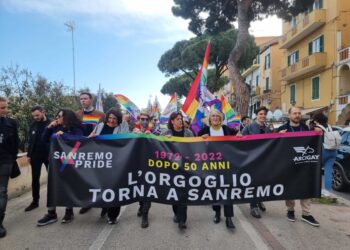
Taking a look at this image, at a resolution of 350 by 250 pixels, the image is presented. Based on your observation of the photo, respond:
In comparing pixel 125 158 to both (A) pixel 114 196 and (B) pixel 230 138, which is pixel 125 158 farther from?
(B) pixel 230 138

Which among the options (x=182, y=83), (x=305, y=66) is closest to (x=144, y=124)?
(x=305, y=66)

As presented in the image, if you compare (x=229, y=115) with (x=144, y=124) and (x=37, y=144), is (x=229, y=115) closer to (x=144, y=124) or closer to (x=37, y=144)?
(x=144, y=124)

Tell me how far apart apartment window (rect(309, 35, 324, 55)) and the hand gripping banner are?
74.6ft

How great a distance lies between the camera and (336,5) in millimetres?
22656

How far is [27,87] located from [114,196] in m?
6.42

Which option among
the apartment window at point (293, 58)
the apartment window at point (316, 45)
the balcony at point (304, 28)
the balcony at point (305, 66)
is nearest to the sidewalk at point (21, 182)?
the balcony at point (305, 66)

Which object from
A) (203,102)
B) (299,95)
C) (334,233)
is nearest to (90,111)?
(203,102)

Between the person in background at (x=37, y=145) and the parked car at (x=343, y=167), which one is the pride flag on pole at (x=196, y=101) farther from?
the person in background at (x=37, y=145)

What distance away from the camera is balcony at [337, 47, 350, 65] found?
21594mm

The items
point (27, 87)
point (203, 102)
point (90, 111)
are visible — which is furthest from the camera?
point (27, 87)

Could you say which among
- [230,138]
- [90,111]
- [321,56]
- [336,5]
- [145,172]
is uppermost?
[336,5]

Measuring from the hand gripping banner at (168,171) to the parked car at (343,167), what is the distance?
325 cm

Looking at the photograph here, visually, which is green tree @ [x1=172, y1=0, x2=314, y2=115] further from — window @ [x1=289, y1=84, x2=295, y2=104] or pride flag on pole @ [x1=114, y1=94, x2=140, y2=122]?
window @ [x1=289, y1=84, x2=295, y2=104]

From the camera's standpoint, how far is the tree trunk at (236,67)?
15547mm
